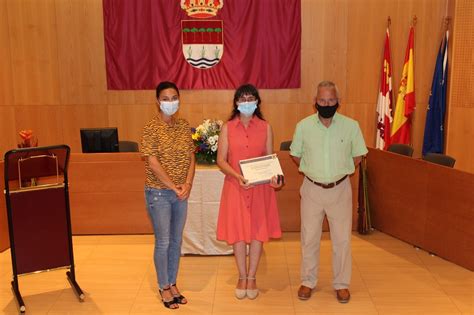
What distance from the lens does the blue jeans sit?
3891 millimetres

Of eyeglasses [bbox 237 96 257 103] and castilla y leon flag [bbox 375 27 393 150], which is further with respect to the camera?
castilla y leon flag [bbox 375 27 393 150]

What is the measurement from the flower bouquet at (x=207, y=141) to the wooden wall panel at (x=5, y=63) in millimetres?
4092

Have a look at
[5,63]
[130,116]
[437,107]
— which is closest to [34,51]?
[5,63]

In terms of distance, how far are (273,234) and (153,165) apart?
1.17m

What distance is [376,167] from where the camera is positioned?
19.2 feet

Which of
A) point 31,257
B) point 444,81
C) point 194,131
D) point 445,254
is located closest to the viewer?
point 31,257

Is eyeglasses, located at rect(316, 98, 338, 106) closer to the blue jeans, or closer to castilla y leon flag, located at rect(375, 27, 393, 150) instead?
the blue jeans

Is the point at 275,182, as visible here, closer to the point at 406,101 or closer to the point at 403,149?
the point at 403,149

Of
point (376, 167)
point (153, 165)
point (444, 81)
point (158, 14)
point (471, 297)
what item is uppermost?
point (158, 14)

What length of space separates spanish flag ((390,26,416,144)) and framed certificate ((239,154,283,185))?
4.26 meters

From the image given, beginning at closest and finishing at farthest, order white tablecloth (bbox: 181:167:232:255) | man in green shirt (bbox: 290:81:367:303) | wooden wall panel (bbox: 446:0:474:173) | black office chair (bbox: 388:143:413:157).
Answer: man in green shirt (bbox: 290:81:367:303)
white tablecloth (bbox: 181:167:232:255)
black office chair (bbox: 388:143:413:157)
wooden wall panel (bbox: 446:0:474:173)

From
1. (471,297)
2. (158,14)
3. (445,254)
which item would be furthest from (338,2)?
(471,297)

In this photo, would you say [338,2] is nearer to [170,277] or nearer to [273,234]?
[273,234]

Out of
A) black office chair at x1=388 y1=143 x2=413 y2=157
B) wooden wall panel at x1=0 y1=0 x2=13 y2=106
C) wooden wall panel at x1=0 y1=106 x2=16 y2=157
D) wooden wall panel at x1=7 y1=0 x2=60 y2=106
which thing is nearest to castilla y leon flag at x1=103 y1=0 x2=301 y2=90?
wooden wall panel at x1=7 y1=0 x2=60 y2=106
